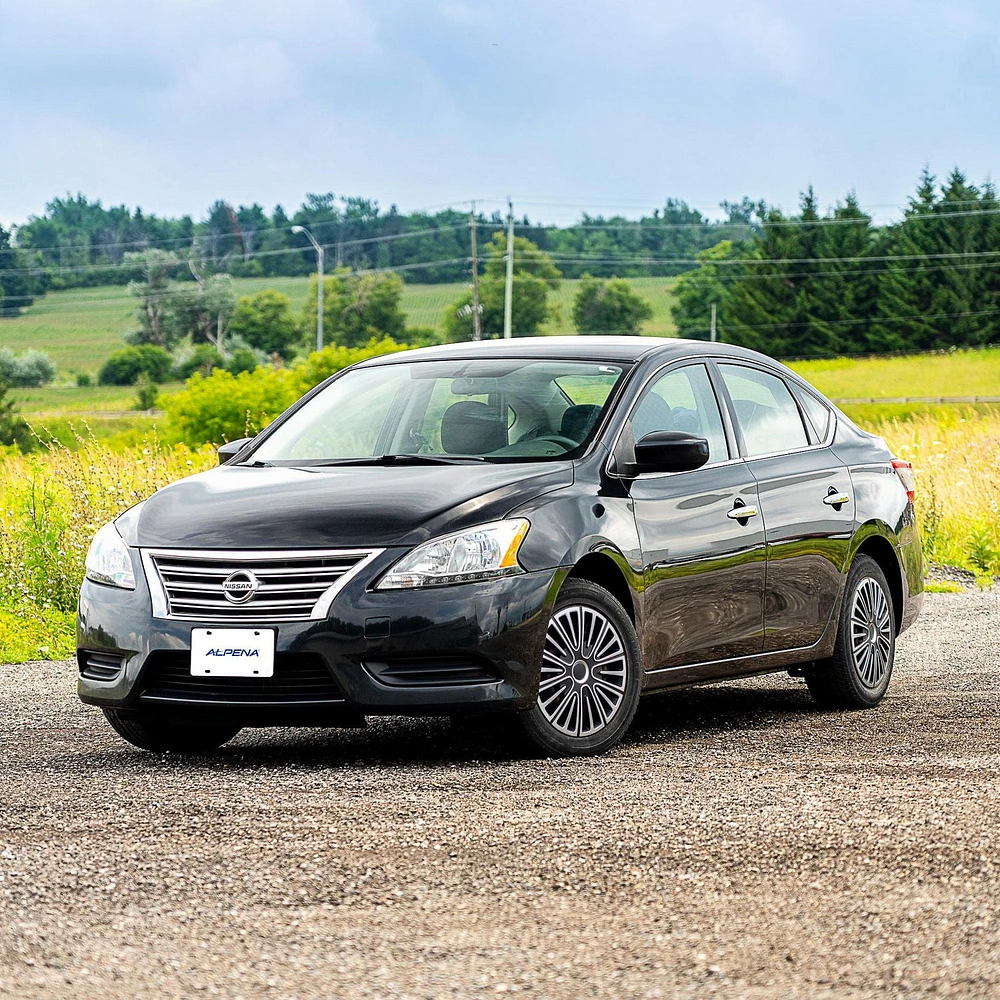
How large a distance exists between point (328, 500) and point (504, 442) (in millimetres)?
1023

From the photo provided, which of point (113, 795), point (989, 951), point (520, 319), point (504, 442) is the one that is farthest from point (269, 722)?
point (520, 319)

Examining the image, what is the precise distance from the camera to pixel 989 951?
4.12 m

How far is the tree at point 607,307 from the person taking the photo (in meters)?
135

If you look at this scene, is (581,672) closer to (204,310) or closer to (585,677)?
(585,677)

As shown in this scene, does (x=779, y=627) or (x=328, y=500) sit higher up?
(x=328, y=500)

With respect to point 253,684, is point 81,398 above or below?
below

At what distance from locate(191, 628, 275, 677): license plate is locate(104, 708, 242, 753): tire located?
627mm

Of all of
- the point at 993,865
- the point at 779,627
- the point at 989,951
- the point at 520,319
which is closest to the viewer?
the point at 989,951

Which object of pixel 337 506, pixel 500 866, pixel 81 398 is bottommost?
pixel 81 398

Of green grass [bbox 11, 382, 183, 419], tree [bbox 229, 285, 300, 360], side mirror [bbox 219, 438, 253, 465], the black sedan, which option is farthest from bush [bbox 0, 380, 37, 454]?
tree [bbox 229, 285, 300, 360]

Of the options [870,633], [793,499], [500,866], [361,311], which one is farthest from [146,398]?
[500,866]

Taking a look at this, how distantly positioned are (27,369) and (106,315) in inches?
1517

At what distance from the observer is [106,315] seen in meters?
149

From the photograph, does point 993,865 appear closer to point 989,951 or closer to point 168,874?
point 989,951
